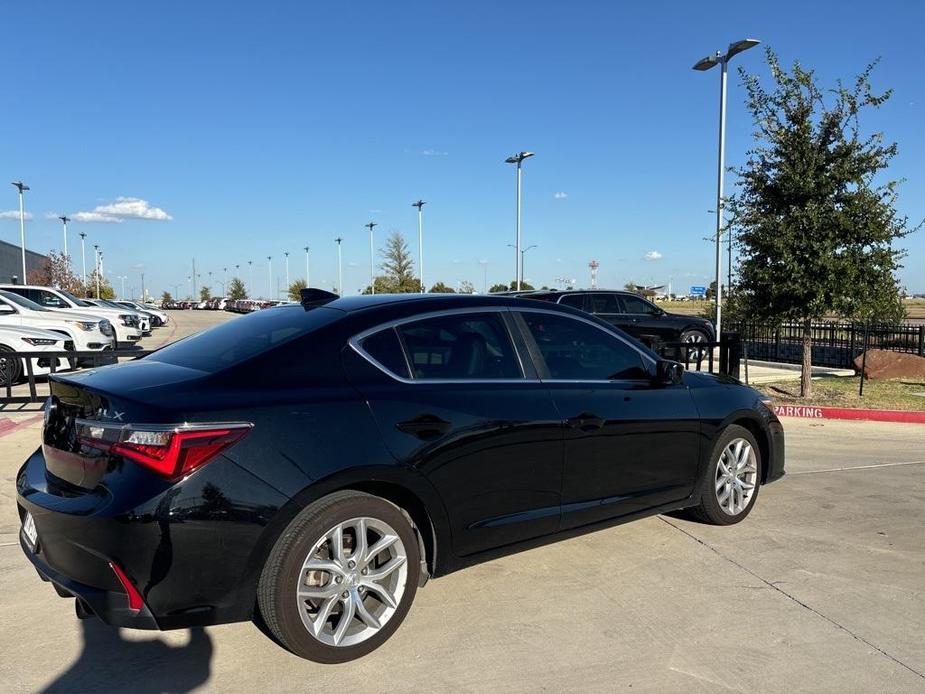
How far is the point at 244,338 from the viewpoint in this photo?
356 centimetres

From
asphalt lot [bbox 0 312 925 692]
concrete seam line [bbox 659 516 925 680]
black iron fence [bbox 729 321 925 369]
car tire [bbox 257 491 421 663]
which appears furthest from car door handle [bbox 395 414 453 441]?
black iron fence [bbox 729 321 925 369]

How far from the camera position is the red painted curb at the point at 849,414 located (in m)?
10.0

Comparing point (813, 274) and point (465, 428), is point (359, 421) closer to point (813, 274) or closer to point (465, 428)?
point (465, 428)

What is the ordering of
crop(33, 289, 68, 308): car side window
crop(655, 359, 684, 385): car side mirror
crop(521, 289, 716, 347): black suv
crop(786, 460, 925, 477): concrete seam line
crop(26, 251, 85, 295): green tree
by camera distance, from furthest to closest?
crop(26, 251, 85, 295): green tree
crop(33, 289, 68, 308): car side window
crop(521, 289, 716, 347): black suv
crop(786, 460, 925, 477): concrete seam line
crop(655, 359, 684, 385): car side mirror

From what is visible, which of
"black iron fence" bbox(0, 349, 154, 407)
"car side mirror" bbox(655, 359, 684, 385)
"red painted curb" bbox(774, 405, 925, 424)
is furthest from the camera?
"red painted curb" bbox(774, 405, 925, 424)

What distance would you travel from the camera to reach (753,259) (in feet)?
37.0

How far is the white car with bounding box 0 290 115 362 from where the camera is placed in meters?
13.4

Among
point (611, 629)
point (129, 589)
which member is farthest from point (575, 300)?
point (129, 589)

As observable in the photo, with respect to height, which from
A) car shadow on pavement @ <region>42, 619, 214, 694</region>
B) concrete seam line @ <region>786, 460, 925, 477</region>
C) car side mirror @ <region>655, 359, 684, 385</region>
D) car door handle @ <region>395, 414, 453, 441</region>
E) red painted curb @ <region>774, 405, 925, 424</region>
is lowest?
car shadow on pavement @ <region>42, 619, 214, 694</region>

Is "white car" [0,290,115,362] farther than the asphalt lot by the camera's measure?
Yes

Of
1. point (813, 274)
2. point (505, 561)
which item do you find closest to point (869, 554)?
point (505, 561)

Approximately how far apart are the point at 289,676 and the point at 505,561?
5.66 ft

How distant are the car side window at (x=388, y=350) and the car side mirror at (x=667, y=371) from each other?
1874mm

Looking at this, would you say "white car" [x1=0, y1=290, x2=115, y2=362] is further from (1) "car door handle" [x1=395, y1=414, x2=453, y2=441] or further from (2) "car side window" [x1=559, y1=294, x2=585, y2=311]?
(1) "car door handle" [x1=395, y1=414, x2=453, y2=441]
